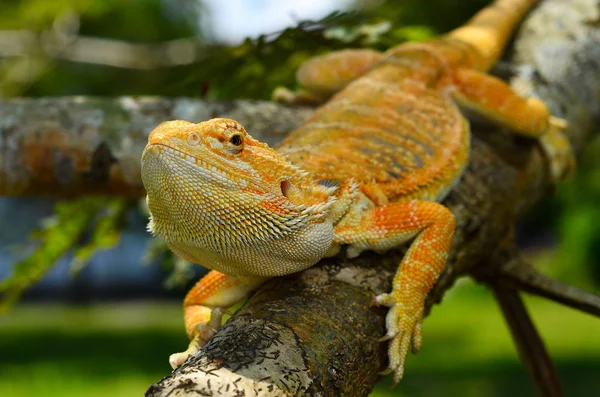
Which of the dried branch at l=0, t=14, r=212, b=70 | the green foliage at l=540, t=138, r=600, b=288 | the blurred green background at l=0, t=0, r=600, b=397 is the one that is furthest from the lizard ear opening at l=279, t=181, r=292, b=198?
the green foliage at l=540, t=138, r=600, b=288

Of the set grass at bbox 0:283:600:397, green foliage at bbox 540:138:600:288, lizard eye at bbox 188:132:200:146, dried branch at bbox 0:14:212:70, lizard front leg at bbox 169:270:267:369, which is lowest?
green foliage at bbox 540:138:600:288

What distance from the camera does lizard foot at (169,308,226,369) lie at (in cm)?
246

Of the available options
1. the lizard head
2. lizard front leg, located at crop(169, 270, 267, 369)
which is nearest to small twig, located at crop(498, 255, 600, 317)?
the lizard head

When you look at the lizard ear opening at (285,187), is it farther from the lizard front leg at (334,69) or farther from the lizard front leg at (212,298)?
the lizard front leg at (334,69)

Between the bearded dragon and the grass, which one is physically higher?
the bearded dragon

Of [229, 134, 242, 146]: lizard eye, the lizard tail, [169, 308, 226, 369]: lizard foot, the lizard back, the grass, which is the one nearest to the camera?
[229, 134, 242, 146]: lizard eye

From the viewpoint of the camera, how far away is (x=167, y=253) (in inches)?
187

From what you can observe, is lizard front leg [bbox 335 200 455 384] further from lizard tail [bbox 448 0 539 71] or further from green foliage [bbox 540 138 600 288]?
green foliage [bbox 540 138 600 288]

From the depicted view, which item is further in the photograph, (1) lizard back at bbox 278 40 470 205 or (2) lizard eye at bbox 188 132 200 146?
(1) lizard back at bbox 278 40 470 205

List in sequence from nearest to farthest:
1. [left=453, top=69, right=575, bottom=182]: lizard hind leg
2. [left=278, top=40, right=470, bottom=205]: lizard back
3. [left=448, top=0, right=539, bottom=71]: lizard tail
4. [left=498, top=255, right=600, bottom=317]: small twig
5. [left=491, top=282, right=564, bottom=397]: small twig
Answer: [left=278, top=40, right=470, bottom=205]: lizard back → [left=498, top=255, right=600, bottom=317]: small twig → [left=453, top=69, right=575, bottom=182]: lizard hind leg → [left=491, top=282, right=564, bottom=397]: small twig → [left=448, top=0, right=539, bottom=71]: lizard tail

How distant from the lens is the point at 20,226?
18.6 meters

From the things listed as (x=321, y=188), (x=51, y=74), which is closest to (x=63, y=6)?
(x=51, y=74)

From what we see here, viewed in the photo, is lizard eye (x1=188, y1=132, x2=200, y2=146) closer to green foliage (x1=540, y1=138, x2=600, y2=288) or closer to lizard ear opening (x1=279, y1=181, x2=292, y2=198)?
lizard ear opening (x1=279, y1=181, x2=292, y2=198)

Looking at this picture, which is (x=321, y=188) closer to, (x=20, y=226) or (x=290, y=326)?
(x=290, y=326)
